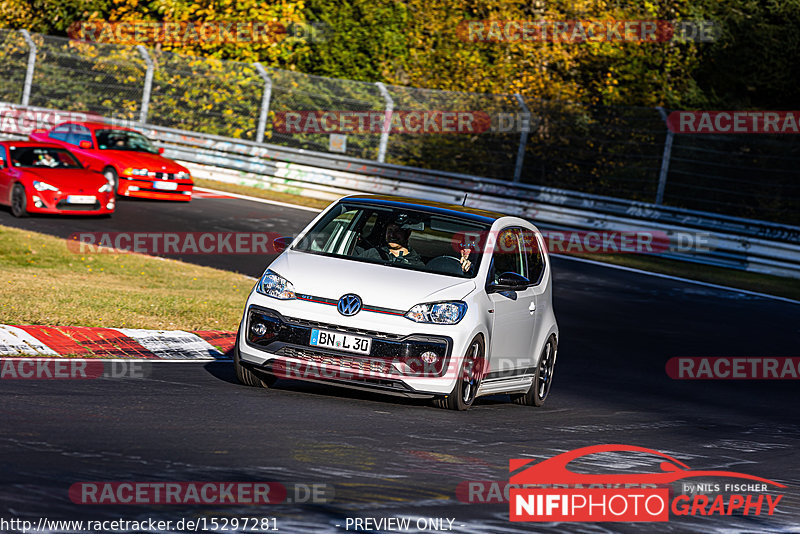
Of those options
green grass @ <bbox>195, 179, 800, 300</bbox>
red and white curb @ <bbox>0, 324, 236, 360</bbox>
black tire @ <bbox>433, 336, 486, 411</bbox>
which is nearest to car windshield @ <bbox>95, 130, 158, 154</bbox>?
green grass @ <bbox>195, 179, 800, 300</bbox>

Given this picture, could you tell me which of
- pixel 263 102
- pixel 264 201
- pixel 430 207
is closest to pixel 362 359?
pixel 430 207

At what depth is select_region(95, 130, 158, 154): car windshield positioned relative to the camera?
24797 millimetres

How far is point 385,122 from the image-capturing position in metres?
29.0

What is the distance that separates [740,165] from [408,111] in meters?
7.95

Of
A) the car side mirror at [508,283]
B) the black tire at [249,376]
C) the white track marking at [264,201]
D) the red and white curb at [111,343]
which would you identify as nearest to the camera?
the black tire at [249,376]

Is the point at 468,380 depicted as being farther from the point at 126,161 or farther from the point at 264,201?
the point at 264,201

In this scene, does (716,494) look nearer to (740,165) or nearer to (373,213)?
(373,213)

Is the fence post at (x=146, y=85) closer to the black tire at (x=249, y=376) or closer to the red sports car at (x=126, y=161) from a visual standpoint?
the red sports car at (x=126, y=161)

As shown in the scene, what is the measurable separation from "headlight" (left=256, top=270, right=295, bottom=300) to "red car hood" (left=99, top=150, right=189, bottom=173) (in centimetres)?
1523

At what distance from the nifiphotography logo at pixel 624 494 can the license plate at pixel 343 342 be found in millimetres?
1604

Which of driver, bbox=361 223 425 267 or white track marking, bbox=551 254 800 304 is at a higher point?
driver, bbox=361 223 425 267

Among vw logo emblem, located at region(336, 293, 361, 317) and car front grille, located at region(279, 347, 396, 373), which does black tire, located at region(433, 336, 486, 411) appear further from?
vw logo emblem, located at region(336, 293, 361, 317)

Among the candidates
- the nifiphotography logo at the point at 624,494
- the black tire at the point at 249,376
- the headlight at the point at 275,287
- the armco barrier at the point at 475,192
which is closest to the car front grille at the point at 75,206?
the armco barrier at the point at 475,192

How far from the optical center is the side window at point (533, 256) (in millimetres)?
10414
